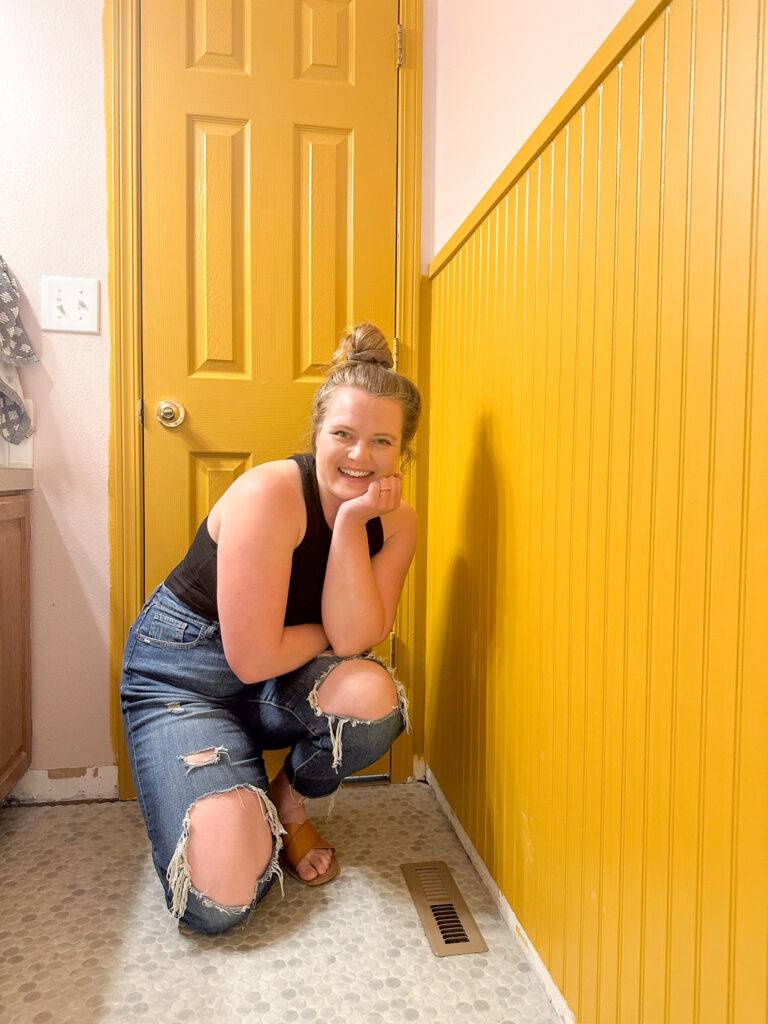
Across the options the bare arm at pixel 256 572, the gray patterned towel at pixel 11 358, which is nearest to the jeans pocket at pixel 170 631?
the bare arm at pixel 256 572

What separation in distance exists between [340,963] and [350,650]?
543 millimetres

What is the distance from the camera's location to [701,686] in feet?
2.33

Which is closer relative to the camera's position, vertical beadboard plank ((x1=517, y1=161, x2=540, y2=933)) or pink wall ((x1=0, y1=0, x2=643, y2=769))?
vertical beadboard plank ((x1=517, y1=161, x2=540, y2=933))

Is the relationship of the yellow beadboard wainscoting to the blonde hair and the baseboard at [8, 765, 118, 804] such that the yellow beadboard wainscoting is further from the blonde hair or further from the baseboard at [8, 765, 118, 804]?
the baseboard at [8, 765, 118, 804]

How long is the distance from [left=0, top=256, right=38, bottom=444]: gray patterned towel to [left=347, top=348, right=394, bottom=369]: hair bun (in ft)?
2.71

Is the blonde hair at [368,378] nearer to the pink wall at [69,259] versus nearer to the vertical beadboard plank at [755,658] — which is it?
the pink wall at [69,259]

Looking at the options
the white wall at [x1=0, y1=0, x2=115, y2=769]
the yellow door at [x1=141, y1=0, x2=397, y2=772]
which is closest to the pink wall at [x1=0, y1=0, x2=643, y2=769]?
the white wall at [x1=0, y1=0, x2=115, y2=769]

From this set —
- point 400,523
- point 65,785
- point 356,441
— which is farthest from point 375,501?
point 65,785

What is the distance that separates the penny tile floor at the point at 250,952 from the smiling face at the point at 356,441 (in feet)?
2.56

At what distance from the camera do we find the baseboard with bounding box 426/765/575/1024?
1044 millimetres

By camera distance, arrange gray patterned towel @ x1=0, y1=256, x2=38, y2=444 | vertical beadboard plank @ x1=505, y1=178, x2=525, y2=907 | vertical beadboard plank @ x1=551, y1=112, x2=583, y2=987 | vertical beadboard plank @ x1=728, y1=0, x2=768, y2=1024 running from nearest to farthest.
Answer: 1. vertical beadboard plank @ x1=728, y1=0, x2=768, y2=1024
2. vertical beadboard plank @ x1=551, y1=112, x2=583, y2=987
3. vertical beadboard plank @ x1=505, y1=178, x2=525, y2=907
4. gray patterned towel @ x1=0, y1=256, x2=38, y2=444

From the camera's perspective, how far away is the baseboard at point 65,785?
5.89 feet

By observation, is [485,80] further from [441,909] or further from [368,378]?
[441,909]

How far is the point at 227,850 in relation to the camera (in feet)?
4.11
